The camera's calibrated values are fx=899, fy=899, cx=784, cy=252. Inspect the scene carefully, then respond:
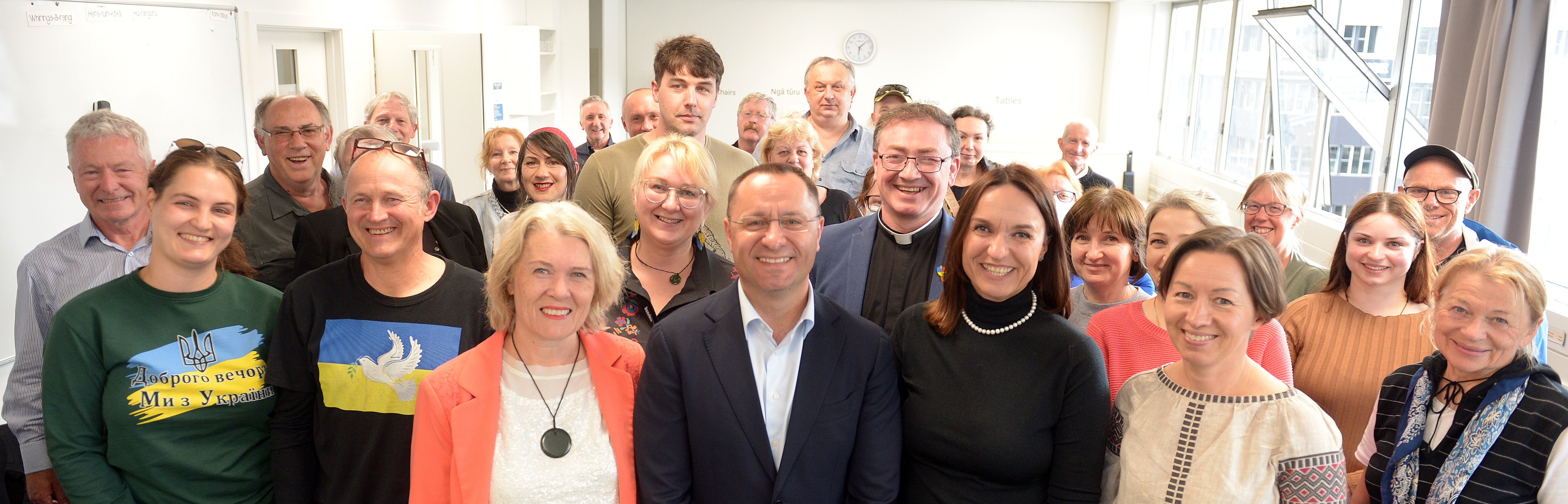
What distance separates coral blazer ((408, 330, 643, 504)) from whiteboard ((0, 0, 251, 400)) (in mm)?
Answer: 1853

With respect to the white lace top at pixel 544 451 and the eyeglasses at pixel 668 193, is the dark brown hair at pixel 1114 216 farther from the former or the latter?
the white lace top at pixel 544 451

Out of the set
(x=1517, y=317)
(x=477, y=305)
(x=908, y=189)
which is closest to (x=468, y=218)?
(x=477, y=305)

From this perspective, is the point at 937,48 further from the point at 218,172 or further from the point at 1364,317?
the point at 218,172

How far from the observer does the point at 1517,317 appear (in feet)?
6.23

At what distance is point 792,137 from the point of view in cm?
385

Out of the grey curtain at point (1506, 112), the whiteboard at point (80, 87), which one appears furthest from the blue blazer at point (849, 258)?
the grey curtain at point (1506, 112)

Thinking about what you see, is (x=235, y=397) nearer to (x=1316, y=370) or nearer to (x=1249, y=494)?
(x=1249, y=494)

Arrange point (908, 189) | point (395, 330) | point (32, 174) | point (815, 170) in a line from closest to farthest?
point (395, 330) < point (908, 189) < point (32, 174) < point (815, 170)

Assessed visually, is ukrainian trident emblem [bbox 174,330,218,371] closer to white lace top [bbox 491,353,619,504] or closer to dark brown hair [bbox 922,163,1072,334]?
white lace top [bbox 491,353,619,504]

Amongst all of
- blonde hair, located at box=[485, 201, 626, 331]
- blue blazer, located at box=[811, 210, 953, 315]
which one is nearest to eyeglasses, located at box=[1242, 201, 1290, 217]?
blue blazer, located at box=[811, 210, 953, 315]

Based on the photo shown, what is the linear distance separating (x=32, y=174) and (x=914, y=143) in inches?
132

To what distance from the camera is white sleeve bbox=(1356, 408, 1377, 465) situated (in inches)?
85.7

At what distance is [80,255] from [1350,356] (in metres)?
3.55

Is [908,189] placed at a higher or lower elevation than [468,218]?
higher
